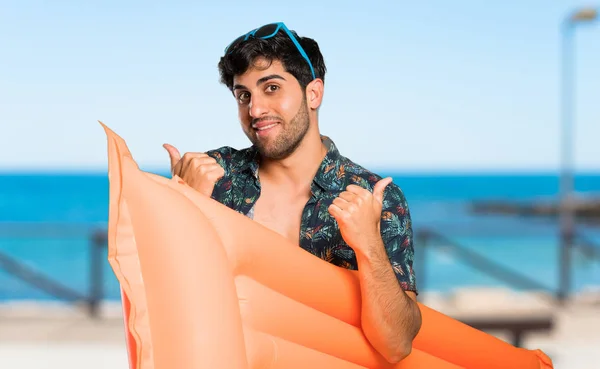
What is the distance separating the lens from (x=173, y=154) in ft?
6.86

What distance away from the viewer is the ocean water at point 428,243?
6.71m

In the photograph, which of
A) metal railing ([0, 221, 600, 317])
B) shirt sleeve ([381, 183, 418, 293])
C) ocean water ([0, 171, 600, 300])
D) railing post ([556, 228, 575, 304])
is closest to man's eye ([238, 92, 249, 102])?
shirt sleeve ([381, 183, 418, 293])

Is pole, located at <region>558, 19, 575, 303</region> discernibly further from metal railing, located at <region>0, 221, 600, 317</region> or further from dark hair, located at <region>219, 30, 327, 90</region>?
dark hair, located at <region>219, 30, 327, 90</region>

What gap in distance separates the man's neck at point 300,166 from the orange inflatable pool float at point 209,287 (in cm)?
38

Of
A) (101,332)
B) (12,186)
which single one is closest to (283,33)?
(101,332)

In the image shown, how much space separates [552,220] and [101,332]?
28.6m

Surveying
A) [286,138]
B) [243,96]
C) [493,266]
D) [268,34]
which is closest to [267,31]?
[268,34]

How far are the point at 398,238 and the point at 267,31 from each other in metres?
0.69

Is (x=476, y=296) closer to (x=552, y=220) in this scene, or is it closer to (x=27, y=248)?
(x=27, y=248)

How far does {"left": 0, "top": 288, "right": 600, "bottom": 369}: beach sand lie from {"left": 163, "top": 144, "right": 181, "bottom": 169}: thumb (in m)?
2.66

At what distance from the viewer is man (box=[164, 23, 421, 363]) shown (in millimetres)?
1675

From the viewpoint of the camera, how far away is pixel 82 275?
15164mm

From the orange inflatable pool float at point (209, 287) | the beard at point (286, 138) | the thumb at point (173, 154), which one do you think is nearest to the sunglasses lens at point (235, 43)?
the beard at point (286, 138)

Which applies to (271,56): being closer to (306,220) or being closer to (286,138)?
(286,138)
